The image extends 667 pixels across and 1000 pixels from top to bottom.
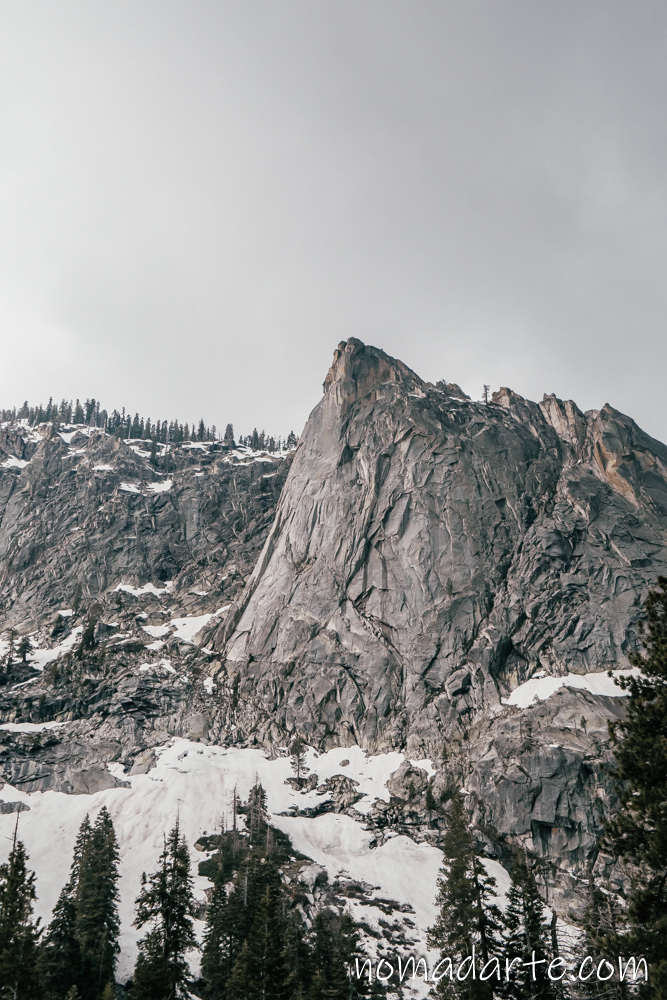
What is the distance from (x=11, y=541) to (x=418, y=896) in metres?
114

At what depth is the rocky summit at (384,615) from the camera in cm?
7462

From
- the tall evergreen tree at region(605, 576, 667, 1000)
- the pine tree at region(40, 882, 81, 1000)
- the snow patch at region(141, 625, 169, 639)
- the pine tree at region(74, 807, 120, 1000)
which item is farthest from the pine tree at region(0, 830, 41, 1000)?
the snow patch at region(141, 625, 169, 639)

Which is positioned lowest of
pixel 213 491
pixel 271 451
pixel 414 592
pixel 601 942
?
pixel 601 942

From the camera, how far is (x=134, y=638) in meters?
106

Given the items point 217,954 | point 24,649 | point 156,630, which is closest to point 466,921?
point 217,954

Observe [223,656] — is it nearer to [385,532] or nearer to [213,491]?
[385,532]

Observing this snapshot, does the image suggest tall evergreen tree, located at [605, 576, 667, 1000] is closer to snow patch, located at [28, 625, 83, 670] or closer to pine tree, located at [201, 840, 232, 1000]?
pine tree, located at [201, 840, 232, 1000]

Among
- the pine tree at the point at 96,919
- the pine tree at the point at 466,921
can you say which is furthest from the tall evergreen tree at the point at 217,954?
the pine tree at the point at 466,921

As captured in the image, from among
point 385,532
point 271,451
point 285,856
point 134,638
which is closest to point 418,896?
point 285,856

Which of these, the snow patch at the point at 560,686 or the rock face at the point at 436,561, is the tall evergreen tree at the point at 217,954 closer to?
the rock face at the point at 436,561

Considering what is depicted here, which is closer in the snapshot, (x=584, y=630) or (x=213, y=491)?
(x=584, y=630)

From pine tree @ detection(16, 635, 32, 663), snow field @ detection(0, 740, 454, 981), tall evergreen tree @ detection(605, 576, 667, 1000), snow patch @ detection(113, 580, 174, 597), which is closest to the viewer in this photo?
tall evergreen tree @ detection(605, 576, 667, 1000)

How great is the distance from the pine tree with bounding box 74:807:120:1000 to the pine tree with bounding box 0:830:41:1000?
12204 millimetres

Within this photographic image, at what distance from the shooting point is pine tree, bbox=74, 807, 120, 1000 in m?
38.2
